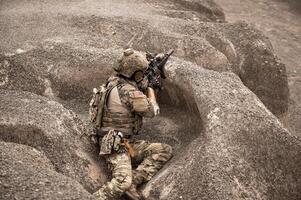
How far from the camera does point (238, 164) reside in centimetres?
816

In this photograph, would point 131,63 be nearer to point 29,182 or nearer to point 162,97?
point 162,97

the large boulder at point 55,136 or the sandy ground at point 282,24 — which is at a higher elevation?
the large boulder at point 55,136

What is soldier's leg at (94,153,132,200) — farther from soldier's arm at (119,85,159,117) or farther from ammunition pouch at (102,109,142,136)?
soldier's arm at (119,85,159,117)

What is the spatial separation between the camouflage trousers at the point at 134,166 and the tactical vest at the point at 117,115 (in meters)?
0.38

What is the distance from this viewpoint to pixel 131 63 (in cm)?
842

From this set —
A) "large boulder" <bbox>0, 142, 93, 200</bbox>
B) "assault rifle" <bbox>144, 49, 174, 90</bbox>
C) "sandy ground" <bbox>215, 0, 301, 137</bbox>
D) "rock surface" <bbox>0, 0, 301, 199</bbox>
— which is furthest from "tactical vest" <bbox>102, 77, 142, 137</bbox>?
"sandy ground" <bbox>215, 0, 301, 137</bbox>

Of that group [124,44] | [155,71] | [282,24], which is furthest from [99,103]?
[282,24]

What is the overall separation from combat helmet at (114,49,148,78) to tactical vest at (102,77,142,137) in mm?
Result: 197

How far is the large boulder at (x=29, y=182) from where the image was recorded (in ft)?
21.4

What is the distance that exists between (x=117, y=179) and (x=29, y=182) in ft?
5.20

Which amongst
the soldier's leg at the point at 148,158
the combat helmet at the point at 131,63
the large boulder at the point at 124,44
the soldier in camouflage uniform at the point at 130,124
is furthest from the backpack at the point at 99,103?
the large boulder at the point at 124,44

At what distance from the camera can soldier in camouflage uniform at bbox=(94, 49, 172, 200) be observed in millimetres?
8289

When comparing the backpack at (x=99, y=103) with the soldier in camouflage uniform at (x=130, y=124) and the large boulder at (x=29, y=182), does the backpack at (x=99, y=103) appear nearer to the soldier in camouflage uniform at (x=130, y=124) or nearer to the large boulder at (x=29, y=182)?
the soldier in camouflage uniform at (x=130, y=124)

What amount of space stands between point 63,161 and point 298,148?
4.09 metres
